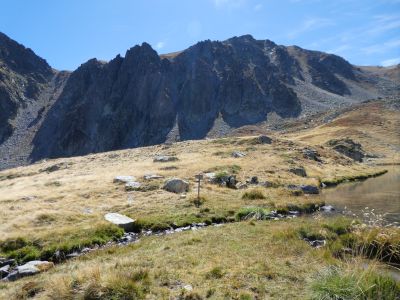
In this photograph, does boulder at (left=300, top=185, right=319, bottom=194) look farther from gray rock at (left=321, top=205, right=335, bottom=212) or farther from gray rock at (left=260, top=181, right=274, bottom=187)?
gray rock at (left=321, top=205, right=335, bottom=212)

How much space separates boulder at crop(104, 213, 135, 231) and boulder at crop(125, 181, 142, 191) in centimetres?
1140

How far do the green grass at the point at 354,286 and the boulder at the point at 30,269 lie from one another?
12.4 m

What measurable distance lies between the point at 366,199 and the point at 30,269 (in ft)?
94.7

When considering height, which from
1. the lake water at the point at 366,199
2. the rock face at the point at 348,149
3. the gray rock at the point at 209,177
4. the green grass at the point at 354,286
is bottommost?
the rock face at the point at 348,149

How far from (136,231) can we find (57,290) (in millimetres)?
13322

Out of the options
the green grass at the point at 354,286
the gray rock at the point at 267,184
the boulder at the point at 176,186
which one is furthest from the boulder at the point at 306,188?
the green grass at the point at 354,286

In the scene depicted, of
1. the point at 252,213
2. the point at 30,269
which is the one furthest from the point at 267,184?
the point at 30,269

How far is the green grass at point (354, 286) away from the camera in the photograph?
1059cm

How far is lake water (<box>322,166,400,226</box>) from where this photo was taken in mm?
29078

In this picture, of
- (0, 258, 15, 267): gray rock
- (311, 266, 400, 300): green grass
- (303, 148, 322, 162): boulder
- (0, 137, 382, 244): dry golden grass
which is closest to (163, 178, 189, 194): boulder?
(0, 137, 382, 244): dry golden grass

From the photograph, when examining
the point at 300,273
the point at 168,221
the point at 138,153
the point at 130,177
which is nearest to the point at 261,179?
the point at 130,177

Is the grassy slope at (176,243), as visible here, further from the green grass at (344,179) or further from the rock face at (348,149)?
the rock face at (348,149)

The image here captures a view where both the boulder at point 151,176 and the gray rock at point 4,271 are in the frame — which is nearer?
the gray rock at point 4,271

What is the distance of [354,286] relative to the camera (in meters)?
10.6
